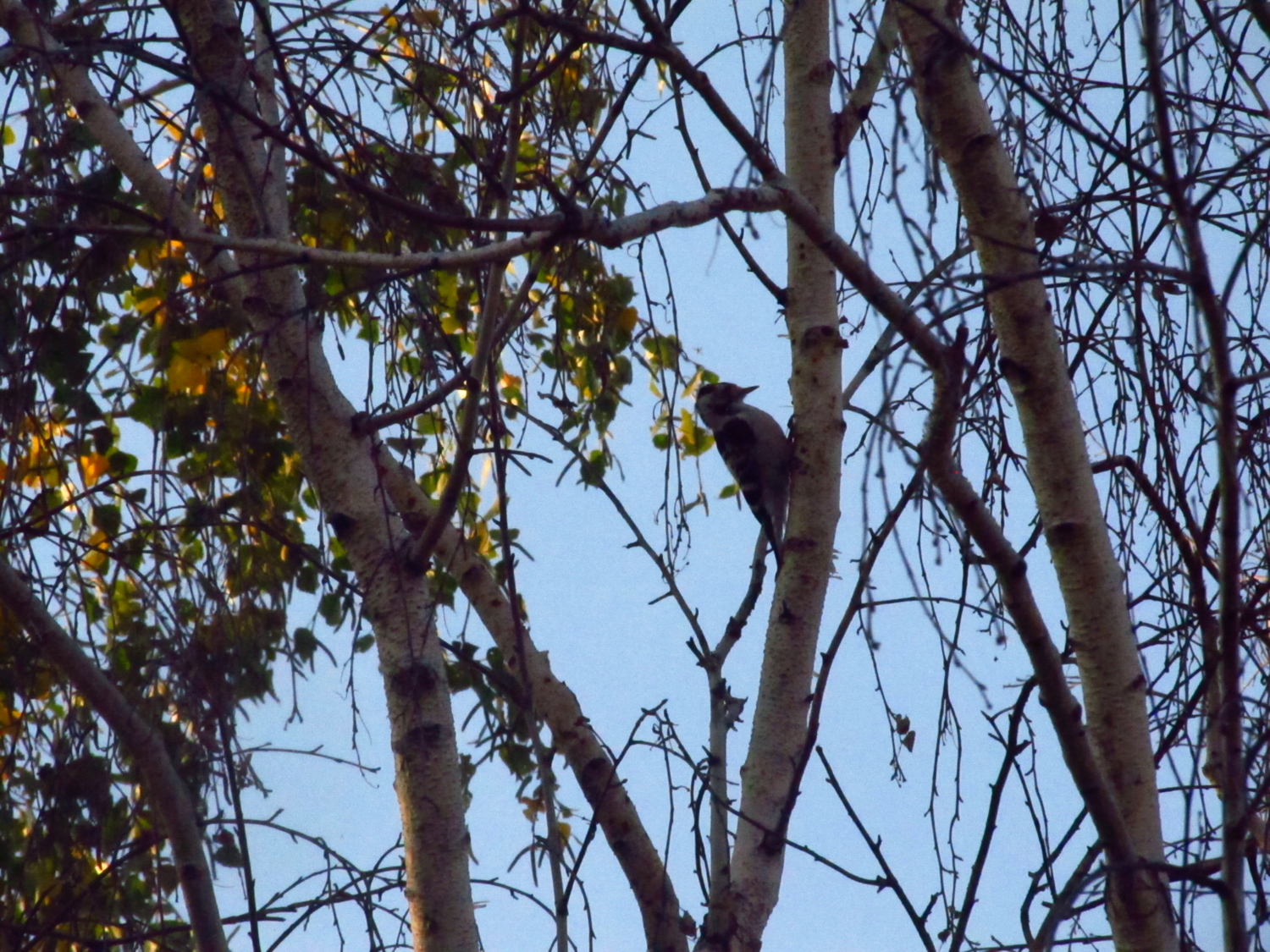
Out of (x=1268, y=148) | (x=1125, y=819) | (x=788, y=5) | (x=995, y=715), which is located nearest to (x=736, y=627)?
(x=995, y=715)

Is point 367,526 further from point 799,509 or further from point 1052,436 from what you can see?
point 1052,436

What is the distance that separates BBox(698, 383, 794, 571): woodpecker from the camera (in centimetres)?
541

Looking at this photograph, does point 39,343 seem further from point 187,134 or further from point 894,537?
point 894,537

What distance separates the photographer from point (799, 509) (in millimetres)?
2928

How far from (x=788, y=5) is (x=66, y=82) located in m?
1.58

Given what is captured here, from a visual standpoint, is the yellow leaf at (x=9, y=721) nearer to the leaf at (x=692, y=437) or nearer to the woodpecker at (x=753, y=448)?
the leaf at (x=692, y=437)

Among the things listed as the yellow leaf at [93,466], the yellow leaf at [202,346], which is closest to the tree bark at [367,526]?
the yellow leaf at [202,346]

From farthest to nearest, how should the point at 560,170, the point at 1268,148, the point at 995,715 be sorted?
the point at 560,170
the point at 995,715
the point at 1268,148

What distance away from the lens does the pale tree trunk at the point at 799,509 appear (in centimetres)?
258

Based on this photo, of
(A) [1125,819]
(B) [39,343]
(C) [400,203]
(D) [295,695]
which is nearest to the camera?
(C) [400,203]

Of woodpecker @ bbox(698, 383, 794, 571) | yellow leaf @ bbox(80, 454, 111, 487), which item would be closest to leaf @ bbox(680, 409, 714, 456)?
woodpecker @ bbox(698, 383, 794, 571)

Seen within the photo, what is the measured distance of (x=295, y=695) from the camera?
116 inches

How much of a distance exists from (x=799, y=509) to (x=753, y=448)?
262cm

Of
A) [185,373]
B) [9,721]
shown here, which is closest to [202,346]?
[185,373]
